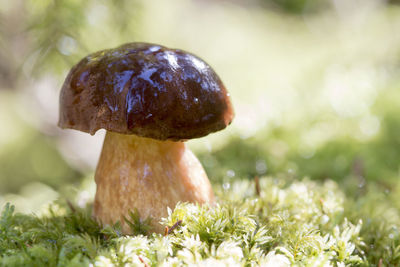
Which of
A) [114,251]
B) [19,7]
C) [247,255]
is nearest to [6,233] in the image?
[114,251]

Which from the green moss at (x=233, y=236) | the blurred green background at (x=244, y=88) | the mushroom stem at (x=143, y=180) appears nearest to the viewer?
the green moss at (x=233, y=236)

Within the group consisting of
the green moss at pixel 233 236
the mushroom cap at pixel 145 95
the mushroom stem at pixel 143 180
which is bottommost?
the green moss at pixel 233 236

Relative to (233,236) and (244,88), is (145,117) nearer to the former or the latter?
(233,236)

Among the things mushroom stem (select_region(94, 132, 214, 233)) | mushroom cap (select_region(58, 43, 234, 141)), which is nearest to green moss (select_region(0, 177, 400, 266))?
mushroom stem (select_region(94, 132, 214, 233))

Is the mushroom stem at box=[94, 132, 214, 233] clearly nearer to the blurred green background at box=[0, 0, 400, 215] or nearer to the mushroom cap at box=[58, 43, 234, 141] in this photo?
the mushroom cap at box=[58, 43, 234, 141]

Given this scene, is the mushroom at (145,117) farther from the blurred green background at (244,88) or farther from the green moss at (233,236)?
the blurred green background at (244,88)

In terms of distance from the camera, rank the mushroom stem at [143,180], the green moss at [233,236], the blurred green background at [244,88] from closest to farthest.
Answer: the green moss at [233,236], the mushroom stem at [143,180], the blurred green background at [244,88]

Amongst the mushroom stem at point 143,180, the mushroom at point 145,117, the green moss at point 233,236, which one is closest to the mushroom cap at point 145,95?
the mushroom at point 145,117
